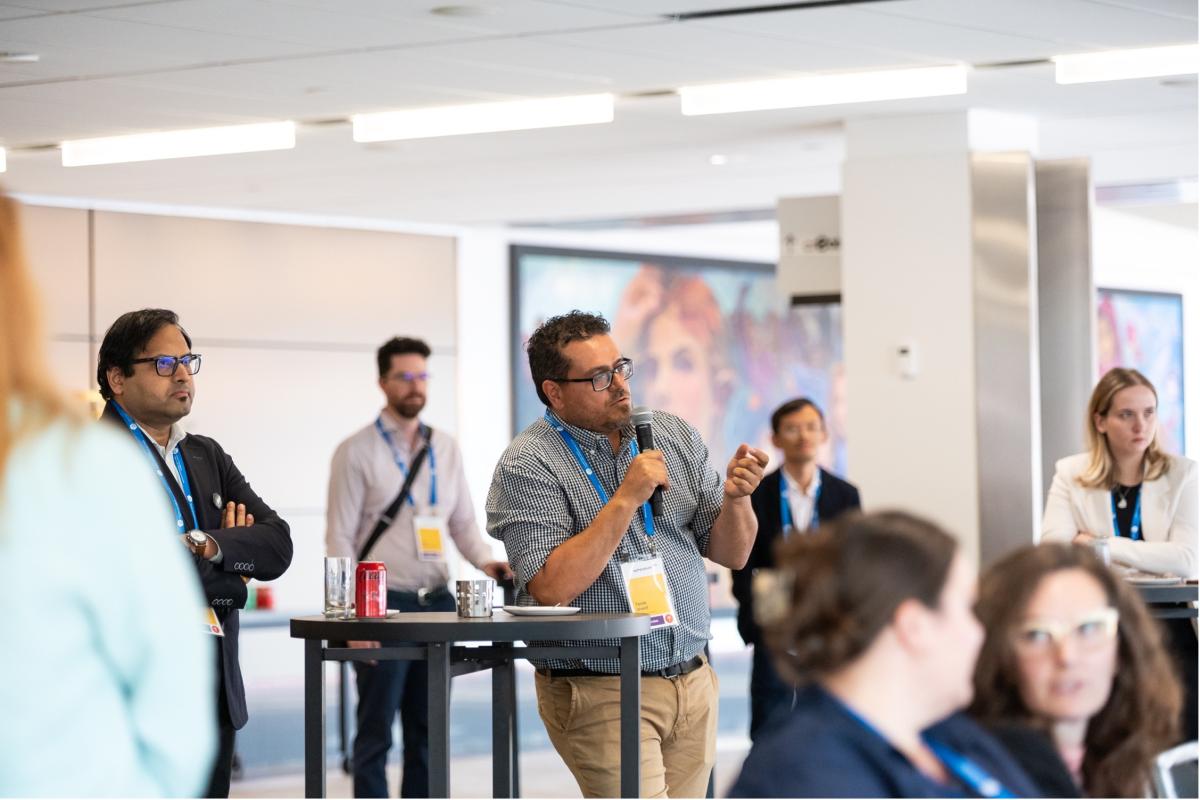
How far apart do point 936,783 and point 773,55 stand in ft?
17.6

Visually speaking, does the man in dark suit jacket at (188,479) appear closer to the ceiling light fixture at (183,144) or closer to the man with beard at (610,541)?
the man with beard at (610,541)

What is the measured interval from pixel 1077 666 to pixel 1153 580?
323 cm

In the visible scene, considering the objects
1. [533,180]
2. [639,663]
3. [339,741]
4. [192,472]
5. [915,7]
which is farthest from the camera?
[533,180]

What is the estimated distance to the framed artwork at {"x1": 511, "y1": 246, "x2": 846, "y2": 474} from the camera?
13.0 metres

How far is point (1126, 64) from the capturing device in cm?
711

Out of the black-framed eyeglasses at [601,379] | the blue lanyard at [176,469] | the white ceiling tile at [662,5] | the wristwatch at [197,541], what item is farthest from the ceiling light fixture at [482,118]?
the wristwatch at [197,541]

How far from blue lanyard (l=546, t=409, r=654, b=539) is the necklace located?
2255mm

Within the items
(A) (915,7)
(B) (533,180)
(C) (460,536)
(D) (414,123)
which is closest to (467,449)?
(B) (533,180)

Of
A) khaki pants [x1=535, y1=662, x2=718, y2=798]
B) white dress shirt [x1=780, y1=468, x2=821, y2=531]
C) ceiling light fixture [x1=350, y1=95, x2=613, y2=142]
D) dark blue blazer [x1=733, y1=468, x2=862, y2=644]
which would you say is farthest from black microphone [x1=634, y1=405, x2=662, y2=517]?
ceiling light fixture [x1=350, y1=95, x2=613, y2=142]

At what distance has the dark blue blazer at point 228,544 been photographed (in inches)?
157

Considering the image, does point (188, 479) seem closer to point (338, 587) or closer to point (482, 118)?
point (338, 587)

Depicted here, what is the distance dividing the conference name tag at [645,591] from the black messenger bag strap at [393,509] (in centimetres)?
266

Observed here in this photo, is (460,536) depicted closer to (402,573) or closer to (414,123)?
(402,573)

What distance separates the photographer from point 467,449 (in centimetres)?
1239
